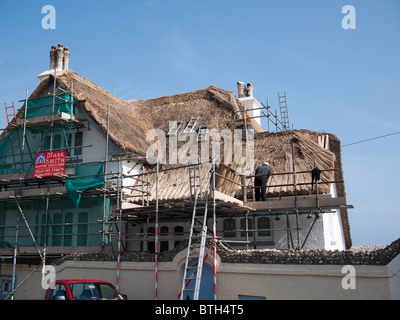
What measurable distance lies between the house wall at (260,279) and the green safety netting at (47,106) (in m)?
7.37

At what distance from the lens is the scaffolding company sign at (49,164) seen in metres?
17.4

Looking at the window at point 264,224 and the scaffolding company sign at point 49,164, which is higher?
the scaffolding company sign at point 49,164

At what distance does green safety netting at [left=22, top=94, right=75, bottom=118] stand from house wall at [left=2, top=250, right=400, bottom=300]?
7.37 metres

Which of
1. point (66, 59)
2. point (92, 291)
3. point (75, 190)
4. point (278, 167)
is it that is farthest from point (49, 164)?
point (278, 167)

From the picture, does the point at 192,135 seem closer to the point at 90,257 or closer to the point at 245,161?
the point at 245,161

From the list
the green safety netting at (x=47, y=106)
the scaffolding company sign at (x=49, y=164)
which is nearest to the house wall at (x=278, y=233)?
the scaffolding company sign at (x=49, y=164)

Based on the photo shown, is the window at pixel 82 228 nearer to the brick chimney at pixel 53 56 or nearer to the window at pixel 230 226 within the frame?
the window at pixel 230 226

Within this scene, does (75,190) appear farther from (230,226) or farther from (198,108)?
(198,108)

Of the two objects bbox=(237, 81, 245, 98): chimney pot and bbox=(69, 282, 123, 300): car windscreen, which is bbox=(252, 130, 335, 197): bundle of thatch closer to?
bbox=(69, 282, 123, 300): car windscreen

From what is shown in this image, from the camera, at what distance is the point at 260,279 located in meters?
11.7

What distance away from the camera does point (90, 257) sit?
50.0 ft

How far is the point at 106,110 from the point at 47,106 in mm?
2767

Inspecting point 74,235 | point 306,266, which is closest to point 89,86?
point 74,235
